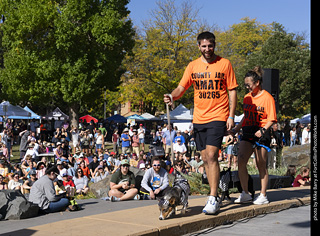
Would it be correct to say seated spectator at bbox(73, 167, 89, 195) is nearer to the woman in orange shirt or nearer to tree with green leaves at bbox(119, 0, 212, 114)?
the woman in orange shirt

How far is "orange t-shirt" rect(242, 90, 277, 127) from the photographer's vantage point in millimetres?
6594

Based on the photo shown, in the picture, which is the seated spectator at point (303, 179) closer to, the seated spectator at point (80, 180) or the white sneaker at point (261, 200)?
the white sneaker at point (261, 200)

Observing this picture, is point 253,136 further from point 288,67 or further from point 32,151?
point 288,67

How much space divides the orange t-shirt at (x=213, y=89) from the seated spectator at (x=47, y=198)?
4.04 meters

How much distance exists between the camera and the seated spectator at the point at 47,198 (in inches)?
349

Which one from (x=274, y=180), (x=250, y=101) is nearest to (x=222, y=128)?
(x=250, y=101)

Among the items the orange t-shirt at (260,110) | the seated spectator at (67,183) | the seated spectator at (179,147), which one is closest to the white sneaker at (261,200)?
the orange t-shirt at (260,110)

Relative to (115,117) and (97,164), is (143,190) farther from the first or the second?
(115,117)

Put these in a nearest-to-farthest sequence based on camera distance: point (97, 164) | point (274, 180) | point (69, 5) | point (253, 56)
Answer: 1. point (274, 180)
2. point (97, 164)
3. point (69, 5)
4. point (253, 56)

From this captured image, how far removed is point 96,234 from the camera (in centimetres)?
507

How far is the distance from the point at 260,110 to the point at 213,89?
97 cm

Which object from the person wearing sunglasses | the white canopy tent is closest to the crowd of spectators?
the person wearing sunglasses
